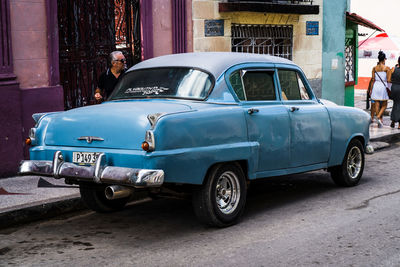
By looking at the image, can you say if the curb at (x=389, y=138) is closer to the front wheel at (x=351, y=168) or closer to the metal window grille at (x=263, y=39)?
the metal window grille at (x=263, y=39)

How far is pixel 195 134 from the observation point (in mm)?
6031

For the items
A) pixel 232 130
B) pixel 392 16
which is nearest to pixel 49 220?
pixel 232 130

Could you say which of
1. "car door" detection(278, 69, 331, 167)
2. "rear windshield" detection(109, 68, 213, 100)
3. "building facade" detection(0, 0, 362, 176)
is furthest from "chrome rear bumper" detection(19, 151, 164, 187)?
"building facade" detection(0, 0, 362, 176)

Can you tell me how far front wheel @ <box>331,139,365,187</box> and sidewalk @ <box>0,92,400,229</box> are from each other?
3397mm

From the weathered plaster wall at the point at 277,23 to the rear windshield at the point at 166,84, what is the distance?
6531 mm

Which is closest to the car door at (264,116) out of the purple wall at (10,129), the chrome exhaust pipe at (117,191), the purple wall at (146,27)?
the chrome exhaust pipe at (117,191)

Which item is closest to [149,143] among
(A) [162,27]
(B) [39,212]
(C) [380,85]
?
(B) [39,212]

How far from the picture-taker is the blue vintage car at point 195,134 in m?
5.82

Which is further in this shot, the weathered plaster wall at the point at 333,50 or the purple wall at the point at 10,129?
the weathered plaster wall at the point at 333,50

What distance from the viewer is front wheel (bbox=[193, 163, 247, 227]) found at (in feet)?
20.5

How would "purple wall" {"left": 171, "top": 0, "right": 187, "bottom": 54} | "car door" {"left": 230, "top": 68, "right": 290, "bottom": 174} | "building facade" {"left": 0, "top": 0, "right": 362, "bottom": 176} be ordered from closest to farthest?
"car door" {"left": 230, "top": 68, "right": 290, "bottom": 174}, "building facade" {"left": 0, "top": 0, "right": 362, "bottom": 176}, "purple wall" {"left": 171, "top": 0, "right": 187, "bottom": 54}

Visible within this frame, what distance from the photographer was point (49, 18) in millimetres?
10289

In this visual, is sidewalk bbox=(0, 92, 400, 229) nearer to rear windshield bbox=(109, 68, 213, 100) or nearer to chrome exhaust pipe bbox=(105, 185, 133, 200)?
rear windshield bbox=(109, 68, 213, 100)

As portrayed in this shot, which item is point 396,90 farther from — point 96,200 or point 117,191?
point 117,191
